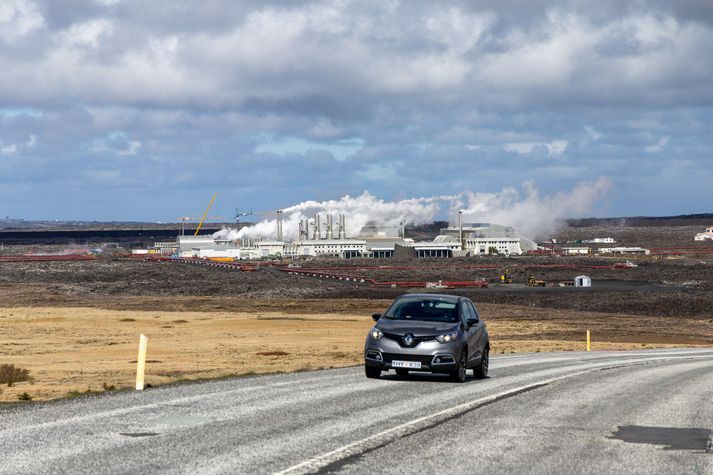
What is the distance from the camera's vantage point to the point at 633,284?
114 m

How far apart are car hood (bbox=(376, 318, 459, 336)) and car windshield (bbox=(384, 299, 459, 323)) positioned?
0.32 metres

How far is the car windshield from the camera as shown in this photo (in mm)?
22438

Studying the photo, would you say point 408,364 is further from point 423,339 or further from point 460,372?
point 460,372

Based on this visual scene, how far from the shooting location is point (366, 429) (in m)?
14.2

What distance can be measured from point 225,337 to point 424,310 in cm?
2825

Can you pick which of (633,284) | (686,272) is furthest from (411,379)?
(686,272)

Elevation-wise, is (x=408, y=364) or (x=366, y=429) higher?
(x=408, y=364)

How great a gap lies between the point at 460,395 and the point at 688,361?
715 inches

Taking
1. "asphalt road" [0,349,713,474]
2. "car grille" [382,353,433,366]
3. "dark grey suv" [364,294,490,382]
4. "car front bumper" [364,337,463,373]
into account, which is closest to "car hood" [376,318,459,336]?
"dark grey suv" [364,294,490,382]

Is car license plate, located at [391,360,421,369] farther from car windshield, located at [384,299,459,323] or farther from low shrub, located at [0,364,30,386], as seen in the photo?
low shrub, located at [0,364,30,386]

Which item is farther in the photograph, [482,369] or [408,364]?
[482,369]

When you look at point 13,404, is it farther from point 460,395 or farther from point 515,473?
point 515,473

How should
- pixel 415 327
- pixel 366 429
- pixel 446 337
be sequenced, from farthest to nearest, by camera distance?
pixel 415 327, pixel 446 337, pixel 366 429

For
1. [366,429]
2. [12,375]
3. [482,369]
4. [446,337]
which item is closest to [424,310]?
[446,337]
